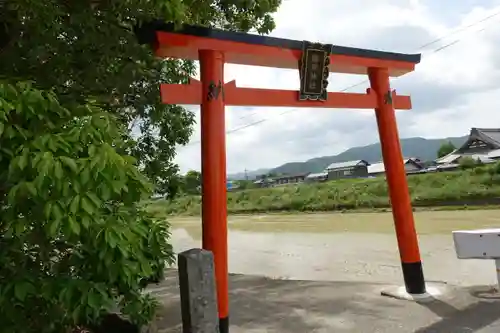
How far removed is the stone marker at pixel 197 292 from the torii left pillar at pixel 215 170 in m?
1.56

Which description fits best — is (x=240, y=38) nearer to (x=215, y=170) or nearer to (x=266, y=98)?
(x=266, y=98)

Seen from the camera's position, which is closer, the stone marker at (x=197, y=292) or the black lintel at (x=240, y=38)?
the stone marker at (x=197, y=292)

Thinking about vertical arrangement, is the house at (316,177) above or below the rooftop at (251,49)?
above

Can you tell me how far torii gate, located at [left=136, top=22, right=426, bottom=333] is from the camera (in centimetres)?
390

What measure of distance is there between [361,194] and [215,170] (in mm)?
24982

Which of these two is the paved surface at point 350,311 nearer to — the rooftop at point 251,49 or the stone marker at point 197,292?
the stone marker at point 197,292

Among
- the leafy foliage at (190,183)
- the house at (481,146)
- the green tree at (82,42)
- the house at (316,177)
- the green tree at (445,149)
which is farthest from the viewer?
the house at (316,177)

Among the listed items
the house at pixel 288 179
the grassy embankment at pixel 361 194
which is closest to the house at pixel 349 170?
the house at pixel 288 179

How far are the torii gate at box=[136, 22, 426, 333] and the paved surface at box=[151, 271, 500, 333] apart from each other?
496 millimetres

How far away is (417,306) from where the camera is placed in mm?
4684

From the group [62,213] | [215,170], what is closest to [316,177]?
[215,170]

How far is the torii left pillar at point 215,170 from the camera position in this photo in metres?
3.86

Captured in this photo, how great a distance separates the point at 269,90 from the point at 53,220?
10.4 ft

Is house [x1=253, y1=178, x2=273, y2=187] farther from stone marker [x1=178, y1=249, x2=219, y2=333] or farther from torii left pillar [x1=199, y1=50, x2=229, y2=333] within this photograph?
stone marker [x1=178, y1=249, x2=219, y2=333]
